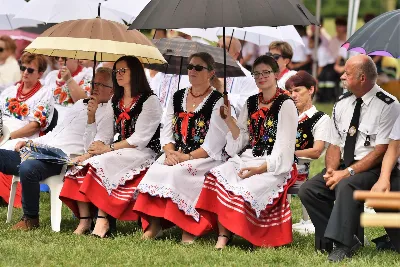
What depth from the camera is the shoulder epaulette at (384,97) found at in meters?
7.21

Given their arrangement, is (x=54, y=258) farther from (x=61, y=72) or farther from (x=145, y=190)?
(x=61, y=72)

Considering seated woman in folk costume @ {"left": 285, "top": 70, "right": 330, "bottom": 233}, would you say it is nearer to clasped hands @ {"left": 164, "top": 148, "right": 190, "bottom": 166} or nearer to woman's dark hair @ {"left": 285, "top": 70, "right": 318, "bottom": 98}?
woman's dark hair @ {"left": 285, "top": 70, "right": 318, "bottom": 98}

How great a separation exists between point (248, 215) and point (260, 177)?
29 cm

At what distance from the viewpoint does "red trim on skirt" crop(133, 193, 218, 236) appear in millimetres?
7641

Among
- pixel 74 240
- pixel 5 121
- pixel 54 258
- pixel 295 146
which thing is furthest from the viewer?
pixel 5 121

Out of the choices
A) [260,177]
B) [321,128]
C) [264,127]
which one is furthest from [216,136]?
[321,128]

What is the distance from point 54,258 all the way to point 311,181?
1.90m

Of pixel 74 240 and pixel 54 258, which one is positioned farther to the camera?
pixel 74 240

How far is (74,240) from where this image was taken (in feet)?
25.2

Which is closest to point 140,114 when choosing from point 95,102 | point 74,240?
point 95,102

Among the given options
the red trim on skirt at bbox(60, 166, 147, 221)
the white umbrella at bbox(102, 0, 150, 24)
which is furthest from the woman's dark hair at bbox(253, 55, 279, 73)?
the white umbrella at bbox(102, 0, 150, 24)

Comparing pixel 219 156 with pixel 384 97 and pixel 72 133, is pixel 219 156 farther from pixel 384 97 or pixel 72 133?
pixel 72 133

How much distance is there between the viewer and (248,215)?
739 cm

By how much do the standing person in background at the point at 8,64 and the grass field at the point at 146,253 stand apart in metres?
3.97
